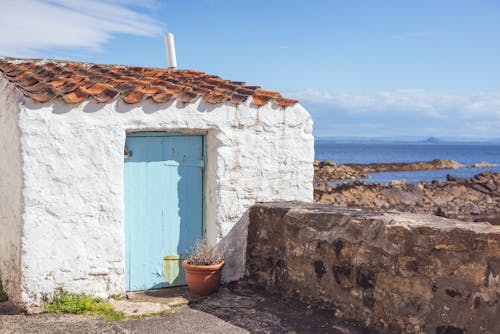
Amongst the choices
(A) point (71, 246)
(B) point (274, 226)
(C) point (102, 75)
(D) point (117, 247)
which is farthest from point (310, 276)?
(C) point (102, 75)

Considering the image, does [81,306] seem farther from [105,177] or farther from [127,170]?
[127,170]

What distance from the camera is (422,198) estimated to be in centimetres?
2453

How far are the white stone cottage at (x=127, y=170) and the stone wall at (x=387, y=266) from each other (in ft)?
2.42

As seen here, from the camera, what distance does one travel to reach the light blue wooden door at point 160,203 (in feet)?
20.9

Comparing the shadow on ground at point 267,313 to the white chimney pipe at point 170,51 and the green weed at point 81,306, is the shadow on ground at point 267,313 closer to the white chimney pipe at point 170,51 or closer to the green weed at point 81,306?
the green weed at point 81,306

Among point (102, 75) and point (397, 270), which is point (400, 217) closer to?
point (397, 270)

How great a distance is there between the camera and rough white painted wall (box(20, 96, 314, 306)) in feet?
18.5

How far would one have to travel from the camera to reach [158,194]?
6.50m

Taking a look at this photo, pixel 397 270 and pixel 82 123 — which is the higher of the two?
pixel 82 123

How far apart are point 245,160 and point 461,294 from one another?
3330 mm

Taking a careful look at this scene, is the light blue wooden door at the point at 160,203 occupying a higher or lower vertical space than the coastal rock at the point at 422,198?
higher

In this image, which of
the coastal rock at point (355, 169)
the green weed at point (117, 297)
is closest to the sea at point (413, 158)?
the coastal rock at point (355, 169)

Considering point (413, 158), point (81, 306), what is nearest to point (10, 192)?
point (81, 306)

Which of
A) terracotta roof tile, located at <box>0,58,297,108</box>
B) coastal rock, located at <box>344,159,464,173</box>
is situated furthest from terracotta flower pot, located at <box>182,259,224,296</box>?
coastal rock, located at <box>344,159,464,173</box>
